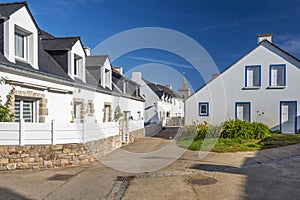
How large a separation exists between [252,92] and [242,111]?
1460 mm

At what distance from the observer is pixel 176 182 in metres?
6.37

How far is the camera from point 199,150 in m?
11.8

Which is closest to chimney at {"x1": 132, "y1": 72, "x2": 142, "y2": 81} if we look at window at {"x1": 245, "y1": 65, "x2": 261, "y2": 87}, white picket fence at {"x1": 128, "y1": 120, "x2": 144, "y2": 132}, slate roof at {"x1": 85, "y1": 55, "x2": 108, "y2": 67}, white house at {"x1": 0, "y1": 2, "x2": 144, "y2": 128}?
white picket fence at {"x1": 128, "y1": 120, "x2": 144, "y2": 132}

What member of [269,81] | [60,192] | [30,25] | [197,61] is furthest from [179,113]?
[60,192]

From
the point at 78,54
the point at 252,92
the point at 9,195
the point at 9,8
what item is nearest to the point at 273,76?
the point at 252,92

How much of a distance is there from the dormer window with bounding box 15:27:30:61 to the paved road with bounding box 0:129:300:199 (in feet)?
15.7

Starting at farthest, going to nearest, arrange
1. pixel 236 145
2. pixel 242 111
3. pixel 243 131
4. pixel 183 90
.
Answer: pixel 183 90 → pixel 242 111 → pixel 243 131 → pixel 236 145

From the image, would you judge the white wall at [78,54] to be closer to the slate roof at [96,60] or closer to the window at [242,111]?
the slate roof at [96,60]

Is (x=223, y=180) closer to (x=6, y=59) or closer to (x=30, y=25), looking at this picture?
(x=6, y=59)

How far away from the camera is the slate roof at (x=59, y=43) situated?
12527 mm

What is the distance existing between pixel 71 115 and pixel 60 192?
692 cm

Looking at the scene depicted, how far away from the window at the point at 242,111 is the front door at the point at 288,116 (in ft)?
6.93

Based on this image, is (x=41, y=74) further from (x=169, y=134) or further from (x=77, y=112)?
(x=169, y=134)

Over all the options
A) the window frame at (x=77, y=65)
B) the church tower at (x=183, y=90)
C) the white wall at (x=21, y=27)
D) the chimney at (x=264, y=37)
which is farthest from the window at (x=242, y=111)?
the church tower at (x=183, y=90)
